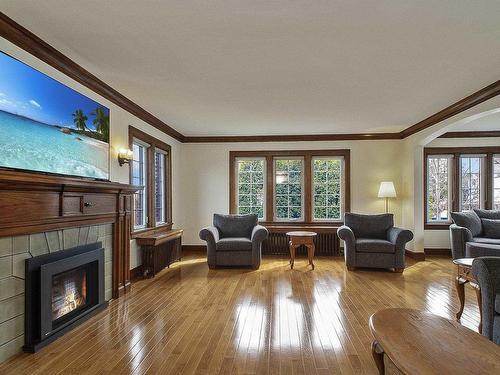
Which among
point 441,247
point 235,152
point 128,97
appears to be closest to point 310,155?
point 235,152

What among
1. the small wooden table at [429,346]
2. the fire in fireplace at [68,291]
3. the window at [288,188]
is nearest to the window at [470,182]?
the window at [288,188]

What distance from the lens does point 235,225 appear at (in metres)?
6.07

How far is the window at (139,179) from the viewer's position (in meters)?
5.15

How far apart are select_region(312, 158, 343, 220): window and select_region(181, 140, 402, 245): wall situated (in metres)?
0.30

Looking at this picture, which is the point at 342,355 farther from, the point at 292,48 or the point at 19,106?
the point at 19,106

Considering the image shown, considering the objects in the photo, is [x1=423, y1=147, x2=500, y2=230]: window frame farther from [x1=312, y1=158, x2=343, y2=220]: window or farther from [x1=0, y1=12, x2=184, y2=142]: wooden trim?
[x1=0, y1=12, x2=184, y2=142]: wooden trim

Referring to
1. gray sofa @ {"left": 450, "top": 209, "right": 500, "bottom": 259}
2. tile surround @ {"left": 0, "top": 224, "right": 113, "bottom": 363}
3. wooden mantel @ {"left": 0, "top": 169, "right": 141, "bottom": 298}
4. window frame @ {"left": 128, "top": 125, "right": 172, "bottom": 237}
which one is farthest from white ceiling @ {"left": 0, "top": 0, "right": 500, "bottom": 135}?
gray sofa @ {"left": 450, "top": 209, "right": 500, "bottom": 259}

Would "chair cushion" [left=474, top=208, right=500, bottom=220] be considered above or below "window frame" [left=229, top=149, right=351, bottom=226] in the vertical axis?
below

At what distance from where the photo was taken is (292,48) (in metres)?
2.95

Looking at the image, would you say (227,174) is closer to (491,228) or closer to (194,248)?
(194,248)

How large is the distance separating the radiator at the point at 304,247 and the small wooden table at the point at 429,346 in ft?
15.2

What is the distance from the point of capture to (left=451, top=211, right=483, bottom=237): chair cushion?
5820mm

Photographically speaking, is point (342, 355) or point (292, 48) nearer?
point (342, 355)

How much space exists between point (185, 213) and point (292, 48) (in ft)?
16.6
